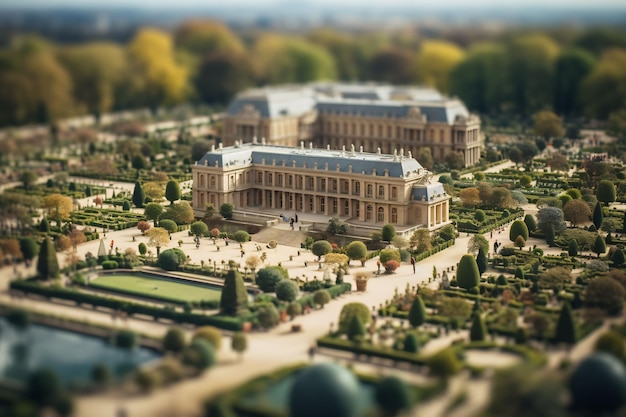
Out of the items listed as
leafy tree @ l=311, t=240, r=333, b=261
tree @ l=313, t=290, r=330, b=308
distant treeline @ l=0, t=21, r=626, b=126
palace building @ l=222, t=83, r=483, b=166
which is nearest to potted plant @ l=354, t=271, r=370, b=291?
tree @ l=313, t=290, r=330, b=308

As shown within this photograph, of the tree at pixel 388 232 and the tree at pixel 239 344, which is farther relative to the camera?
the tree at pixel 388 232

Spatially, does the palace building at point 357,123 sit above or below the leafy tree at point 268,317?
above

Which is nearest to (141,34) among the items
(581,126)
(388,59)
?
(388,59)

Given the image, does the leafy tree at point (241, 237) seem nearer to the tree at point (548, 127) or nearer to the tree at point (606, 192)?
the tree at point (606, 192)

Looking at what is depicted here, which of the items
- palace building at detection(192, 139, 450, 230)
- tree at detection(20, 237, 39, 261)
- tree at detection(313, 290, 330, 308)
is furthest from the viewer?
palace building at detection(192, 139, 450, 230)

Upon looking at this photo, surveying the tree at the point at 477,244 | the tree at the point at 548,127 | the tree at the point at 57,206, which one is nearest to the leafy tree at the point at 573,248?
the tree at the point at 477,244

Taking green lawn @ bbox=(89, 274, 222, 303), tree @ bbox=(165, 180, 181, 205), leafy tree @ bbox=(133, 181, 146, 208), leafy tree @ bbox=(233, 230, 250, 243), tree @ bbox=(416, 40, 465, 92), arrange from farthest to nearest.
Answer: tree @ bbox=(416, 40, 465, 92)
leafy tree @ bbox=(133, 181, 146, 208)
tree @ bbox=(165, 180, 181, 205)
leafy tree @ bbox=(233, 230, 250, 243)
green lawn @ bbox=(89, 274, 222, 303)

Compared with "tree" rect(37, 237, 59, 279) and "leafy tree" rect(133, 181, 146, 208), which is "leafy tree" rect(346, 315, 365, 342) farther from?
"leafy tree" rect(133, 181, 146, 208)
